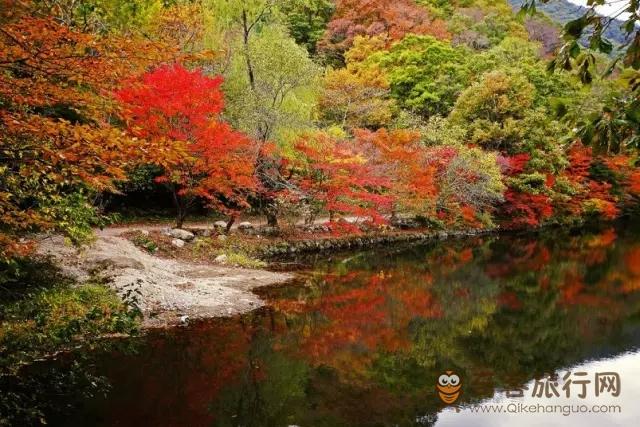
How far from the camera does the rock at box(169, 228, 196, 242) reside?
16.7 metres

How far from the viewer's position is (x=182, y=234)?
16.8 metres

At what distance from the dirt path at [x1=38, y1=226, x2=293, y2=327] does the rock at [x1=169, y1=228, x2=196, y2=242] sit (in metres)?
2.68

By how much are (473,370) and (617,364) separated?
3163mm

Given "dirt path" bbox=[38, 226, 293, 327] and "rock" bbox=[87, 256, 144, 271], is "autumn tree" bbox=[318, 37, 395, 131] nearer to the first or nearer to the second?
"dirt path" bbox=[38, 226, 293, 327]

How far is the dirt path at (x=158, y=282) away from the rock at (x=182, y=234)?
2.68m

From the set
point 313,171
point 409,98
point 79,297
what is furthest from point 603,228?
point 79,297

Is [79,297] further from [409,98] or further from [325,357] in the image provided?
[409,98]

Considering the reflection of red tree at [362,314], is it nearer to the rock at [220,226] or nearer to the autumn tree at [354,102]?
the rock at [220,226]

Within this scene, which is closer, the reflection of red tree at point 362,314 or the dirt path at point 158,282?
the reflection of red tree at point 362,314

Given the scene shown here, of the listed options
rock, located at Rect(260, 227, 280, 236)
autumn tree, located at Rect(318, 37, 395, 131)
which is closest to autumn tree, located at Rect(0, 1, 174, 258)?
rock, located at Rect(260, 227, 280, 236)

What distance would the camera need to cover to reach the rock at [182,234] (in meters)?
16.7

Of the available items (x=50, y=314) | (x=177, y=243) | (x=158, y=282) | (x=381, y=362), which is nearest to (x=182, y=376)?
(x=50, y=314)

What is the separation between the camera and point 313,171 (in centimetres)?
1981

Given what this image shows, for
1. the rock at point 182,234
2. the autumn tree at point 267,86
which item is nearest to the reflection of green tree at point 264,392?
the rock at point 182,234
